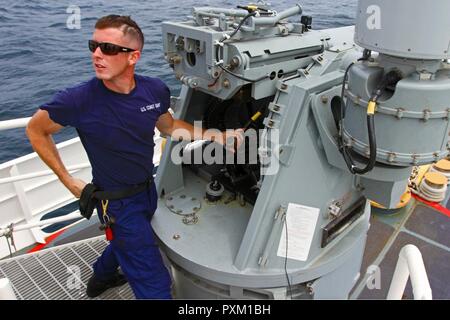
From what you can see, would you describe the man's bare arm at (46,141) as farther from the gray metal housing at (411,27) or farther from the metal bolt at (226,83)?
the gray metal housing at (411,27)

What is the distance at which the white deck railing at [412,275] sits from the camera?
144cm

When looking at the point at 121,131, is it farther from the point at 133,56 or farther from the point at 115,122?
the point at 133,56

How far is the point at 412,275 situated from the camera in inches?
60.6

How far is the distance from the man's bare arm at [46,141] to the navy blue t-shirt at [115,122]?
67 mm

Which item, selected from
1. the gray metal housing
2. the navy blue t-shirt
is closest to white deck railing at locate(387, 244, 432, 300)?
the gray metal housing

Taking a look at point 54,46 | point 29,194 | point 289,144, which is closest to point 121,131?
point 289,144

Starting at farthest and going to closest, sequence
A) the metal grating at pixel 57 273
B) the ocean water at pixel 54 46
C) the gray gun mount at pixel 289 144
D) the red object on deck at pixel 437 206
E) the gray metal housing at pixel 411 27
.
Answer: the ocean water at pixel 54 46 < the red object on deck at pixel 437 206 < the metal grating at pixel 57 273 < the gray gun mount at pixel 289 144 < the gray metal housing at pixel 411 27

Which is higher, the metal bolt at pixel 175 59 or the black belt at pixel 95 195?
the metal bolt at pixel 175 59

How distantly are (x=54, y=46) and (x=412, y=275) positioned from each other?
38.4 ft

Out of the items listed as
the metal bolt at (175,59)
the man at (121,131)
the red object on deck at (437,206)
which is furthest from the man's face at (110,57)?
the red object on deck at (437,206)

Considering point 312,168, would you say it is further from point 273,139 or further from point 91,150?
point 91,150

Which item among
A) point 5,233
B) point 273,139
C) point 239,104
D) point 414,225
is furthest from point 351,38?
point 5,233

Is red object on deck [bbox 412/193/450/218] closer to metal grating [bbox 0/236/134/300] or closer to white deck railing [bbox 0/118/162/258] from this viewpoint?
metal grating [bbox 0/236/134/300]

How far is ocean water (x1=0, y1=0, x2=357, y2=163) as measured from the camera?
317 inches
